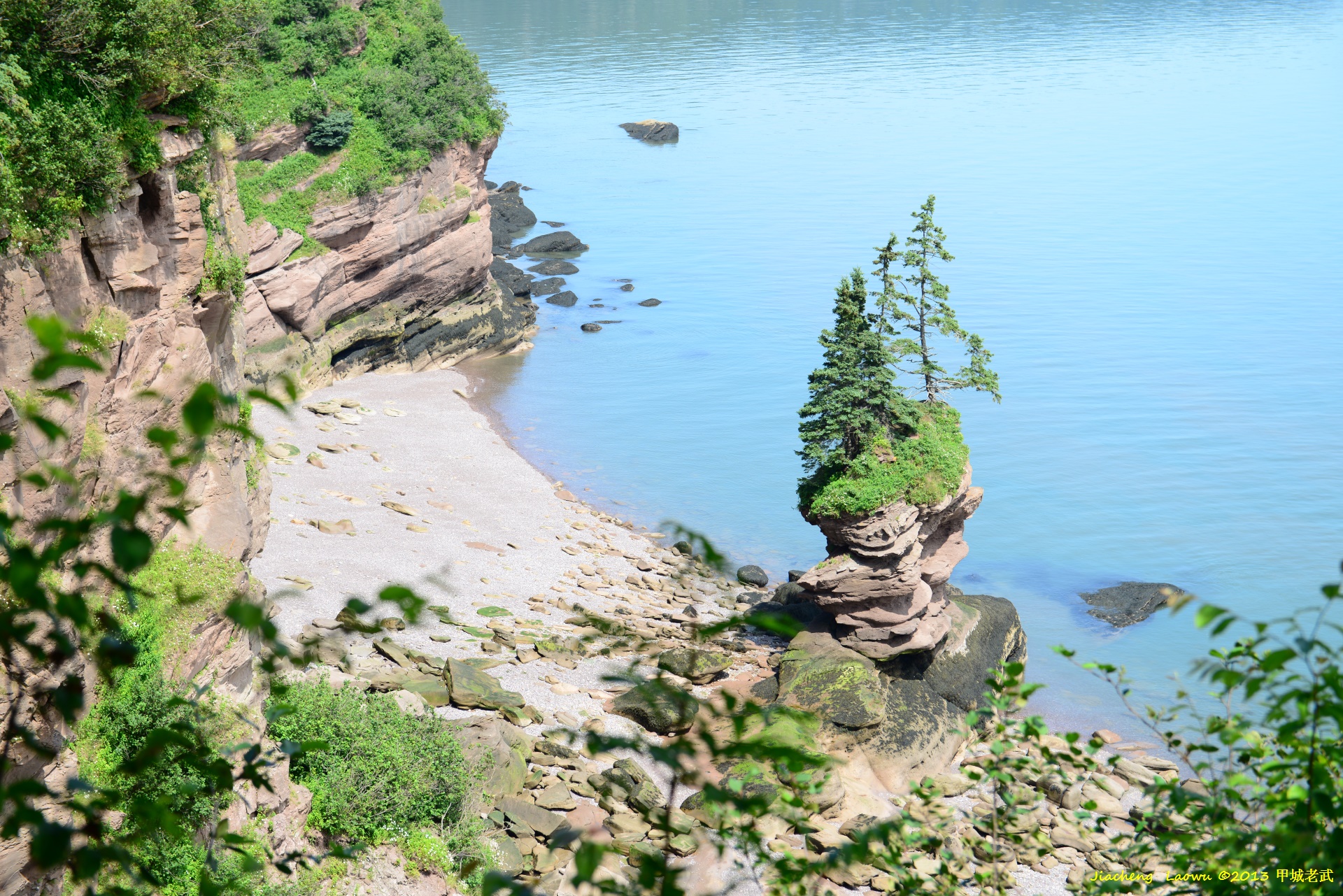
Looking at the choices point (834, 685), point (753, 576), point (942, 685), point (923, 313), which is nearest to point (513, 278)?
point (753, 576)

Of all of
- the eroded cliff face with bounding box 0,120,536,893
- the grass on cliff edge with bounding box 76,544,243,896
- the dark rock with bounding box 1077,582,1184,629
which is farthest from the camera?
the dark rock with bounding box 1077,582,1184,629

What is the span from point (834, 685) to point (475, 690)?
709 centimetres

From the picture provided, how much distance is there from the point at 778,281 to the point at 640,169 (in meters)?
29.3

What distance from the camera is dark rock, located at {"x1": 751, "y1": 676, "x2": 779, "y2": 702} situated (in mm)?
21438

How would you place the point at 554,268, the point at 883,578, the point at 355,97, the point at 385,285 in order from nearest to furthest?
the point at 883,578, the point at 355,97, the point at 385,285, the point at 554,268

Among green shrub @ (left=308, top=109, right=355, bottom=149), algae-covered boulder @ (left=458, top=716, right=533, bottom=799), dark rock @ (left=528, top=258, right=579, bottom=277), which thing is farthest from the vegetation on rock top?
dark rock @ (left=528, top=258, right=579, bottom=277)

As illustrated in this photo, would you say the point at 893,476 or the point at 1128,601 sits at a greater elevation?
the point at 893,476

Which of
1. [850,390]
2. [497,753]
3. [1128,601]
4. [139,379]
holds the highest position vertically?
[139,379]

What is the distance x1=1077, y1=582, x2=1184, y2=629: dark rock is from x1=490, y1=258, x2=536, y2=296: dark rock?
3202 centimetres

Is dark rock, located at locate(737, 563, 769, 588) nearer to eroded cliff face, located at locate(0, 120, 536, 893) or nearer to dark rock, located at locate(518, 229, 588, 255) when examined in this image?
eroded cliff face, located at locate(0, 120, 536, 893)

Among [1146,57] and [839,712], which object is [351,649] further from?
[1146,57]

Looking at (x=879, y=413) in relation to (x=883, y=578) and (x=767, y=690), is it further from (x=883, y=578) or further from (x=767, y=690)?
(x=767, y=690)

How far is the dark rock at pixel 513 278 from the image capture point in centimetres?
5247

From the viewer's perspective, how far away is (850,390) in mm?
21688
